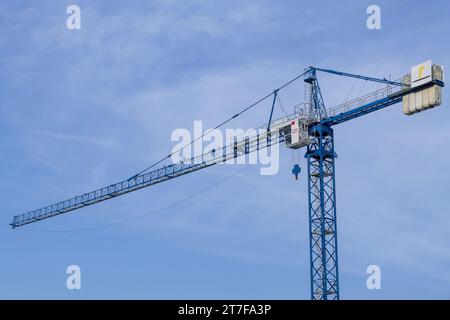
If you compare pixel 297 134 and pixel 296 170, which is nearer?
pixel 296 170

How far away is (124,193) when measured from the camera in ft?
534

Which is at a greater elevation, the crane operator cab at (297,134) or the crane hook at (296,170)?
the crane operator cab at (297,134)

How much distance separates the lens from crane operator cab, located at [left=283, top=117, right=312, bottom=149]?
12725 centimetres

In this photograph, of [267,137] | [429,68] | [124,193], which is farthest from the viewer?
[124,193]

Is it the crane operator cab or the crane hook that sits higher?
the crane operator cab

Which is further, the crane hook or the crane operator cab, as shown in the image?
the crane operator cab

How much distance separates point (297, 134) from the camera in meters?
128

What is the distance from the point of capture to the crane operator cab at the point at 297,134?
417ft

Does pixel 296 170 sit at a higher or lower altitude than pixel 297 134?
lower

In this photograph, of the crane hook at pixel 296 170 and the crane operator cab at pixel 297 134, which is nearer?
the crane hook at pixel 296 170
